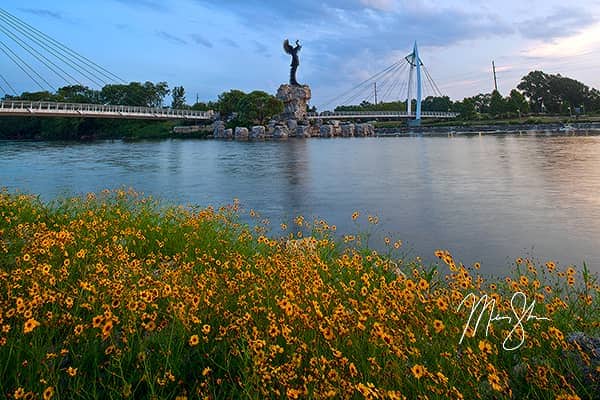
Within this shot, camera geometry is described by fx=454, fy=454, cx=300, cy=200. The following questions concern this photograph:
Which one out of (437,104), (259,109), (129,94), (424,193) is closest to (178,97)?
(129,94)

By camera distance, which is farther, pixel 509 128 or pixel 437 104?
pixel 437 104

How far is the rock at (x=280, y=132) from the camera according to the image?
6950 cm

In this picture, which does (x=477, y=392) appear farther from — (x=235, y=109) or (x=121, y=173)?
(x=235, y=109)

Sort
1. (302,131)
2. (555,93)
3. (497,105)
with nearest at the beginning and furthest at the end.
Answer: (302,131) → (497,105) → (555,93)

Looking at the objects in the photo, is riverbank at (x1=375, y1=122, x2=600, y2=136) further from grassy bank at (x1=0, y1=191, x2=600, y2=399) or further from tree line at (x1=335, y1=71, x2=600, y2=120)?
grassy bank at (x1=0, y1=191, x2=600, y2=399)

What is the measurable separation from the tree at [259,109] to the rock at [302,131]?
7.91 meters

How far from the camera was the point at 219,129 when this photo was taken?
76.2 metres

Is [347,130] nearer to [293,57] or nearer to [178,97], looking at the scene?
[293,57]

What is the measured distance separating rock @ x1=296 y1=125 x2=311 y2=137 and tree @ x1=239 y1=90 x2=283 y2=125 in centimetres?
791

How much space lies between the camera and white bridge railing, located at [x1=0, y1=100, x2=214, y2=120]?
46500 mm

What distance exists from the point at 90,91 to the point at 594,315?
112 metres

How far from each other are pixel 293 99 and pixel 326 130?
1040 cm

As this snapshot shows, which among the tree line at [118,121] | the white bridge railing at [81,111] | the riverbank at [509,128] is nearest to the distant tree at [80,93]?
the tree line at [118,121]

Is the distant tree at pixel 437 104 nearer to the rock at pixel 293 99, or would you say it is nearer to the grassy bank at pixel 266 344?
the rock at pixel 293 99
